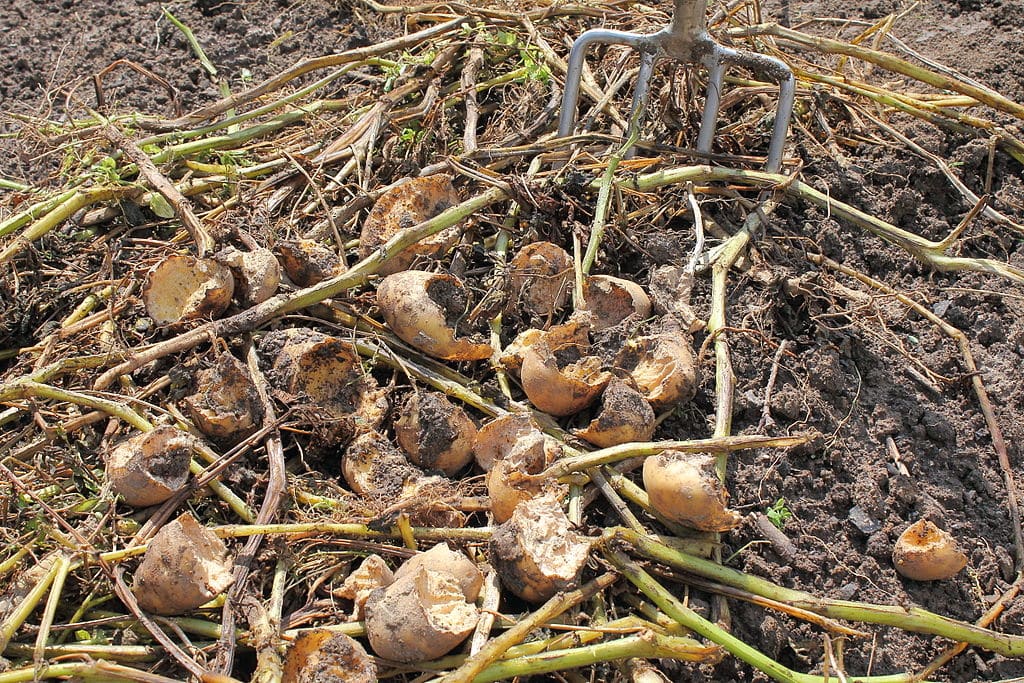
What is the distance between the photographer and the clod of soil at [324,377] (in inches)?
80.0

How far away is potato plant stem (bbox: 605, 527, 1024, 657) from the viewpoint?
1.71 meters

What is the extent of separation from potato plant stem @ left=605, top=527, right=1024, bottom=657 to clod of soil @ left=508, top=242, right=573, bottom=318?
2.15 feet

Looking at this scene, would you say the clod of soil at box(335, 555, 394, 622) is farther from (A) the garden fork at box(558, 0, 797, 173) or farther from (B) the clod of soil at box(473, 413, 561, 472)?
(A) the garden fork at box(558, 0, 797, 173)

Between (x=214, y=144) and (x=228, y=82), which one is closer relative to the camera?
(x=214, y=144)

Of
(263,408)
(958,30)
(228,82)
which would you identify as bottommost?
(263,408)

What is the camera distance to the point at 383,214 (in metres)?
2.40

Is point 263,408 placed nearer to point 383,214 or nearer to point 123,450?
point 123,450

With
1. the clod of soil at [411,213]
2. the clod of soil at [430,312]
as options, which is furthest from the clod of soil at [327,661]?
the clod of soil at [411,213]

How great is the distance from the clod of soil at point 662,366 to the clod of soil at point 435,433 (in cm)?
39

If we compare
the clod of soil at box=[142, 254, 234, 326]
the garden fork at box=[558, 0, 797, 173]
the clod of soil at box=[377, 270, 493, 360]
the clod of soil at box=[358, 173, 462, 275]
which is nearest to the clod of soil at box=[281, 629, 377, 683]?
the clod of soil at box=[377, 270, 493, 360]

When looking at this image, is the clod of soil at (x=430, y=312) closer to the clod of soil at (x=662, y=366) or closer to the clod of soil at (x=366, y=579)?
the clod of soil at (x=662, y=366)

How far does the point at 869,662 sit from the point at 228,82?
295cm

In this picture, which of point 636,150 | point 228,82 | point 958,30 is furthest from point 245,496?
point 958,30

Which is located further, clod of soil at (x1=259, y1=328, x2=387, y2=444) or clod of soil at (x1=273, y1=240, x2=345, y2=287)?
clod of soil at (x1=273, y1=240, x2=345, y2=287)
